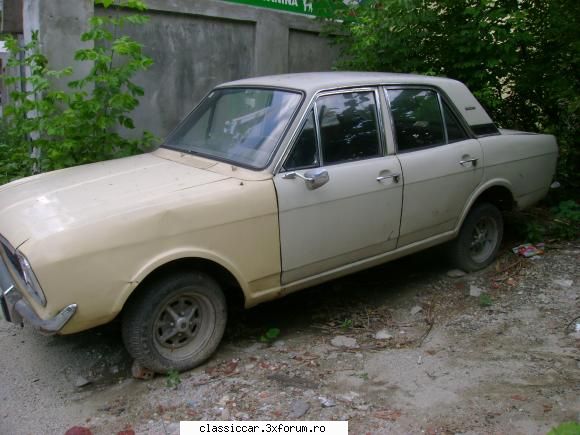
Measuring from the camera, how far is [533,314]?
14.4 ft

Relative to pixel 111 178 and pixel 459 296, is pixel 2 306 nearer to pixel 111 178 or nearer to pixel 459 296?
pixel 111 178

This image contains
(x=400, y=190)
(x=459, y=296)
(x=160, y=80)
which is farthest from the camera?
(x=160, y=80)

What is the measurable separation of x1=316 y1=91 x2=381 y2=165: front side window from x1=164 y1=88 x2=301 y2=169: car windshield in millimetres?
257

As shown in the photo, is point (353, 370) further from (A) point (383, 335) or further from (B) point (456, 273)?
(B) point (456, 273)

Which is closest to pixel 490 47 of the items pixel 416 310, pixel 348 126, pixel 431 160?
pixel 431 160

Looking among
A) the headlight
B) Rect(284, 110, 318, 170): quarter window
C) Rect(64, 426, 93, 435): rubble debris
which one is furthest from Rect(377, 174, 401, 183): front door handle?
Rect(64, 426, 93, 435): rubble debris

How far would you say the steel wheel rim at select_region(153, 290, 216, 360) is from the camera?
3371 millimetres

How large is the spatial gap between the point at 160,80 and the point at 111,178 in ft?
9.61

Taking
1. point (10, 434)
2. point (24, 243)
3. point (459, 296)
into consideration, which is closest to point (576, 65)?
point (459, 296)

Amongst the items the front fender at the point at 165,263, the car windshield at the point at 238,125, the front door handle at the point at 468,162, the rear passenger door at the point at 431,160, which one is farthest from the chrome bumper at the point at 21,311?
the front door handle at the point at 468,162

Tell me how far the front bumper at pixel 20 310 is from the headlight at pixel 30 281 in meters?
0.09

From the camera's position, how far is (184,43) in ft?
21.0

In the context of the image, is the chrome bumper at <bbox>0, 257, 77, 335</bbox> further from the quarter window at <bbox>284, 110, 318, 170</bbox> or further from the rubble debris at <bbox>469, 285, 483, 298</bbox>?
the rubble debris at <bbox>469, 285, 483, 298</bbox>

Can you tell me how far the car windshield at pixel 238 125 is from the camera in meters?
3.74
